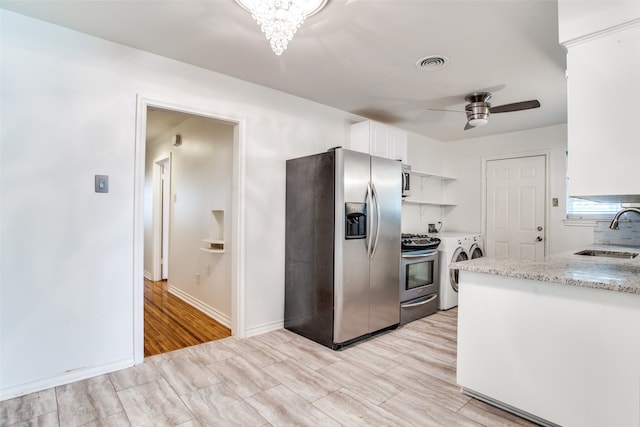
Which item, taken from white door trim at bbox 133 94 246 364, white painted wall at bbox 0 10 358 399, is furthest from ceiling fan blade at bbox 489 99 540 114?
white painted wall at bbox 0 10 358 399

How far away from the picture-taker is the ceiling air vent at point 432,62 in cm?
250

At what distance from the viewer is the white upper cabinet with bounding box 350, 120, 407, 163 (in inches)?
149

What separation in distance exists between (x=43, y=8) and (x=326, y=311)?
290 cm

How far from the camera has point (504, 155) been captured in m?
4.78

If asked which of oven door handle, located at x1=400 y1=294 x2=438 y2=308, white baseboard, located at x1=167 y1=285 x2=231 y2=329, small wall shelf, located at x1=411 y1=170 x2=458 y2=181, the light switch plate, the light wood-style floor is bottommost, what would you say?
the light wood-style floor

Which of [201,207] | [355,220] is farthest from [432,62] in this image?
[201,207]

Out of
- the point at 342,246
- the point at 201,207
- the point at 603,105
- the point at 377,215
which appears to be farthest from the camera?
the point at 201,207

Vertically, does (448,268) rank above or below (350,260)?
below

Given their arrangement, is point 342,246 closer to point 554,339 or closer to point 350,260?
point 350,260

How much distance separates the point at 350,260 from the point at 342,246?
16 cm

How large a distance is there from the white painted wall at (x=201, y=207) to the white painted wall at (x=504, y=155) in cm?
374

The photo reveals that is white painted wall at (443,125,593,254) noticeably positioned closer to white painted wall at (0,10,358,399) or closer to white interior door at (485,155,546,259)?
white interior door at (485,155,546,259)

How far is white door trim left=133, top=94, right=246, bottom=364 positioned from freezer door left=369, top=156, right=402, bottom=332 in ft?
4.00

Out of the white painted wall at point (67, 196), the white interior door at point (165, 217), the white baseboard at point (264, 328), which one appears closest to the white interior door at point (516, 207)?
the white baseboard at point (264, 328)
